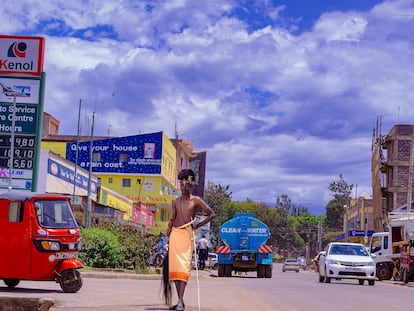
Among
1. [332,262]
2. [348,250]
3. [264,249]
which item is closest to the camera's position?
[332,262]

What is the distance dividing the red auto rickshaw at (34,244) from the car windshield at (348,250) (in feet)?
55.2

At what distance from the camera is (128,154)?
76.1 metres

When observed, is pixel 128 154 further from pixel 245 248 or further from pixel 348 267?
pixel 348 267

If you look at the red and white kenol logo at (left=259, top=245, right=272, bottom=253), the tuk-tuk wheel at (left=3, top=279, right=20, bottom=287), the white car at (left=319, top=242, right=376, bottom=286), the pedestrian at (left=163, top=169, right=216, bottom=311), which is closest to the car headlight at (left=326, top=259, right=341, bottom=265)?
the white car at (left=319, top=242, right=376, bottom=286)

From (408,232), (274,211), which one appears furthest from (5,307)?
(274,211)

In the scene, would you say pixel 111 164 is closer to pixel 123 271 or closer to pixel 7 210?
pixel 123 271

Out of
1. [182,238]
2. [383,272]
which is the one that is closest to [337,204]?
[383,272]

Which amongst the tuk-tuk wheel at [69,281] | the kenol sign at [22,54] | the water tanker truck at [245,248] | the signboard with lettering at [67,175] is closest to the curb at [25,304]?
the tuk-tuk wheel at [69,281]

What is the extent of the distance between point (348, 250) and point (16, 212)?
17.9 meters

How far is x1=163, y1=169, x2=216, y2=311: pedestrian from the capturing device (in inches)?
380

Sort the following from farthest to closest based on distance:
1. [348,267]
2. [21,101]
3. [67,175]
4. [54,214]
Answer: [67,175], [348,267], [21,101], [54,214]

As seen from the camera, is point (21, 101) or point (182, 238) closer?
point (182, 238)

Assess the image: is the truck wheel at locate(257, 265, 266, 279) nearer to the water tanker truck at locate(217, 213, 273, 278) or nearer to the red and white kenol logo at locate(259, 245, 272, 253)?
the water tanker truck at locate(217, 213, 273, 278)

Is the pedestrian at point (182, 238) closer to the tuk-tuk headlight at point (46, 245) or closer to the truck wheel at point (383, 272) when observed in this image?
the tuk-tuk headlight at point (46, 245)
